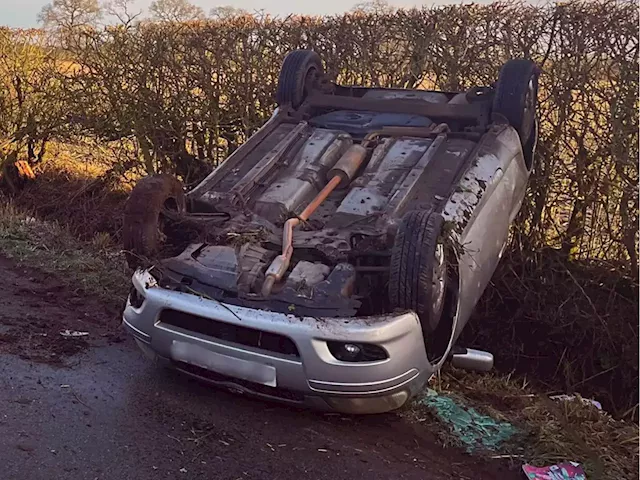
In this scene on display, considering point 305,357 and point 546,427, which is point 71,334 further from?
point 546,427

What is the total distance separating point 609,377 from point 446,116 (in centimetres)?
230

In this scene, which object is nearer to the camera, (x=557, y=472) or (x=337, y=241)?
(x=557, y=472)

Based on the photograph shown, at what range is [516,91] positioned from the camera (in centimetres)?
459

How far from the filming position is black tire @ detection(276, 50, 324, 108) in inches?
206

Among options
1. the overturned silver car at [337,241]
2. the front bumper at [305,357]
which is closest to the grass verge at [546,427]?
the overturned silver car at [337,241]

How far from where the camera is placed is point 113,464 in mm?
3164

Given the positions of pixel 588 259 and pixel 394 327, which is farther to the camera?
pixel 588 259

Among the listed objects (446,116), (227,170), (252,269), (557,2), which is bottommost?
(252,269)

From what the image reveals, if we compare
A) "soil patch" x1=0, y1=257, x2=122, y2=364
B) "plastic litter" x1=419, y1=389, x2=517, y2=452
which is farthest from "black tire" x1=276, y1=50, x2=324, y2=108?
"plastic litter" x1=419, y1=389, x2=517, y2=452

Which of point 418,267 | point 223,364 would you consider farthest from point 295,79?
point 223,364

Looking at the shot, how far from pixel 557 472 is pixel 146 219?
2.54 meters

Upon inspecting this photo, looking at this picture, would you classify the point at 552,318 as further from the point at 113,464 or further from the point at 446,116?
the point at 113,464

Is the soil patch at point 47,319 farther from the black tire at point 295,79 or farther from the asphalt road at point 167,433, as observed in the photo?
the black tire at point 295,79

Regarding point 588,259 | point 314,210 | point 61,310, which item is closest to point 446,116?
point 314,210
